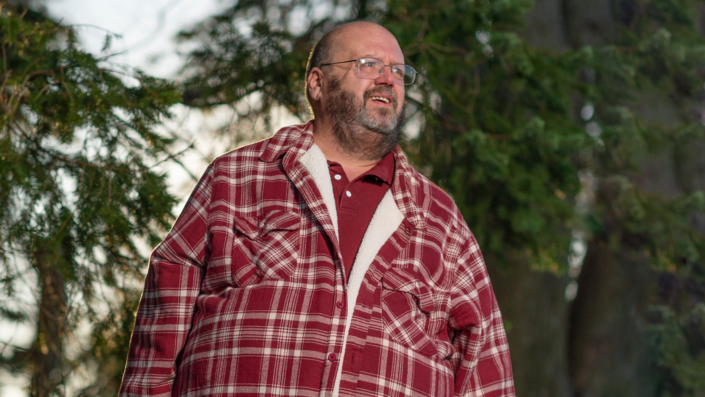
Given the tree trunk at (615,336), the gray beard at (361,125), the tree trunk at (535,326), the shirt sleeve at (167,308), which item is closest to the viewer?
the shirt sleeve at (167,308)

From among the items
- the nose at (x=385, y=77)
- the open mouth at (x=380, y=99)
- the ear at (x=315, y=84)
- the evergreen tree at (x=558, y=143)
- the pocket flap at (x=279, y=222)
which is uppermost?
the evergreen tree at (x=558, y=143)

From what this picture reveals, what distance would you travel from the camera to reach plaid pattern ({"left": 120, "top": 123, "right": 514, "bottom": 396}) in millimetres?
1696

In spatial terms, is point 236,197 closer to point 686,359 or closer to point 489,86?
point 489,86

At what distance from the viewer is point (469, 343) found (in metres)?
1.94

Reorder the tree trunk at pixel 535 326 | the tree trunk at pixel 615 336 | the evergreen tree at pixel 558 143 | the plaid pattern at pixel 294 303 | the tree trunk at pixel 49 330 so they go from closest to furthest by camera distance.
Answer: the plaid pattern at pixel 294 303 < the tree trunk at pixel 49 330 < the evergreen tree at pixel 558 143 < the tree trunk at pixel 535 326 < the tree trunk at pixel 615 336

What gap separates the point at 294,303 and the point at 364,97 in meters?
0.75

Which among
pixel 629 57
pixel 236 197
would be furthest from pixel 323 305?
pixel 629 57

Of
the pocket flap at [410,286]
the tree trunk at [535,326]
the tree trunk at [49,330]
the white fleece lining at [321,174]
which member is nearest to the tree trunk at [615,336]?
the tree trunk at [535,326]

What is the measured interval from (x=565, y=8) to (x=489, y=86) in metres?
3.46

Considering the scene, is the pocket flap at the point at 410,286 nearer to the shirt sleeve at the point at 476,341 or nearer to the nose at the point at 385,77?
the shirt sleeve at the point at 476,341

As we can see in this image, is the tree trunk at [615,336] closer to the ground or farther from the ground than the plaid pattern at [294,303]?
farther from the ground

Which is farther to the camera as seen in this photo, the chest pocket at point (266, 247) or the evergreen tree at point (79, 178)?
the evergreen tree at point (79, 178)

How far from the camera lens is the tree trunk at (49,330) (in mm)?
2861

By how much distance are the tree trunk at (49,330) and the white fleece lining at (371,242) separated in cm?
169
